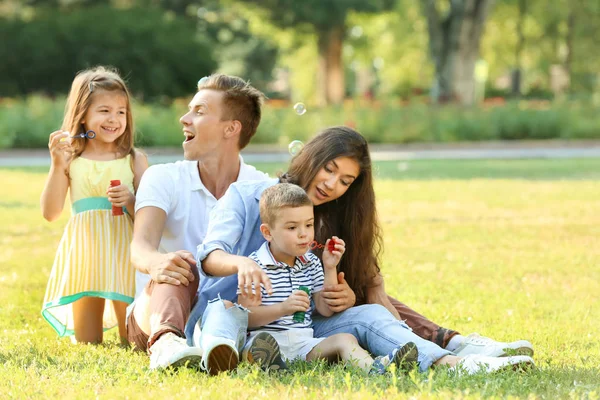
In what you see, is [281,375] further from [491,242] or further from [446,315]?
[491,242]

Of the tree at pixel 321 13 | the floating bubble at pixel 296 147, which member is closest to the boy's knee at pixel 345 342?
the floating bubble at pixel 296 147

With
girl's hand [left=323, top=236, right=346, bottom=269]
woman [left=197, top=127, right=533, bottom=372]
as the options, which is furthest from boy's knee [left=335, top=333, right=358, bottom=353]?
girl's hand [left=323, top=236, right=346, bottom=269]

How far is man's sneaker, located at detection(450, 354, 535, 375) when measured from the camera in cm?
376

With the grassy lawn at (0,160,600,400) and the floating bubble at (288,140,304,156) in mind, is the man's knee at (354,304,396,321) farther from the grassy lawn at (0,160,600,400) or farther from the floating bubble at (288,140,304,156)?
the floating bubble at (288,140,304,156)

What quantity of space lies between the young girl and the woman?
34.0 inches

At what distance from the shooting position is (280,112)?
23.3 m

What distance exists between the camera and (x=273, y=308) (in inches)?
157

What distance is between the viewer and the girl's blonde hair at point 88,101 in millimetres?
5027

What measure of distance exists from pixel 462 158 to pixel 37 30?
13.8 metres

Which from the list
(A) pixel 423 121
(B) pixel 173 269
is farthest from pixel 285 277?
(A) pixel 423 121

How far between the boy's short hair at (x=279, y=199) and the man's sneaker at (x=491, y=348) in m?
0.97

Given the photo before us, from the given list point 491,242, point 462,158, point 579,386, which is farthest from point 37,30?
point 579,386

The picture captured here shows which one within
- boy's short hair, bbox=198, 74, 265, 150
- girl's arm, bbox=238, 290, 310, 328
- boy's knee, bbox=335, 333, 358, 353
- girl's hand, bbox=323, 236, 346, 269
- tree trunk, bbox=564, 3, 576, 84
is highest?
tree trunk, bbox=564, 3, 576, 84

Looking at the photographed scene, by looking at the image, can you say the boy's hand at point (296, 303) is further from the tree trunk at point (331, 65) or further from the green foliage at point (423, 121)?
the tree trunk at point (331, 65)
